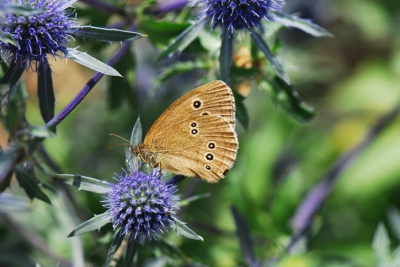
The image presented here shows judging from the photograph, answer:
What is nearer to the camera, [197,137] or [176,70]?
[197,137]

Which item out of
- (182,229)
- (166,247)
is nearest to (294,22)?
(182,229)

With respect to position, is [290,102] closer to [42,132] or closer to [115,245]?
[115,245]

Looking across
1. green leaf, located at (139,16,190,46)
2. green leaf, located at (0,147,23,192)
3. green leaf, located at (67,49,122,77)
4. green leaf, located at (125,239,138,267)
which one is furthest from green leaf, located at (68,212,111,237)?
green leaf, located at (139,16,190,46)

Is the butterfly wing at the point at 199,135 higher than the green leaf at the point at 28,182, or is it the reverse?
the butterfly wing at the point at 199,135

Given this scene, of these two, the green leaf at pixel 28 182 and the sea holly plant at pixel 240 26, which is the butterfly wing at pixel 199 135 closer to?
the sea holly plant at pixel 240 26

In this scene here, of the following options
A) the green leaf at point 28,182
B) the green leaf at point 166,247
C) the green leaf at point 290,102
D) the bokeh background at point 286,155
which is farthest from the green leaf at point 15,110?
the green leaf at point 290,102

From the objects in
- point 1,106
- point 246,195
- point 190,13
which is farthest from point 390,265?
point 1,106
